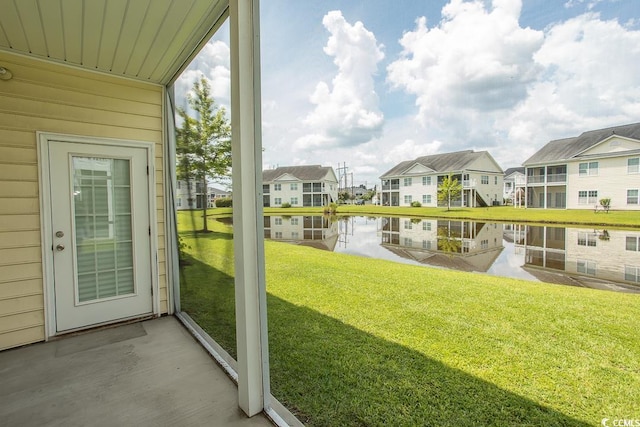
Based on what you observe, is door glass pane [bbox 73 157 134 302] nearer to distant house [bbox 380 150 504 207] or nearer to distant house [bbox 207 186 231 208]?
distant house [bbox 207 186 231 208]

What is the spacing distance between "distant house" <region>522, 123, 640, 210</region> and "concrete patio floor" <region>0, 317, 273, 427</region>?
1897mm

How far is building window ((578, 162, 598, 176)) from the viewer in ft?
4.04

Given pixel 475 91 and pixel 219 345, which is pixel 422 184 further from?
pixel 219 345

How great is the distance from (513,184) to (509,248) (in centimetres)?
172

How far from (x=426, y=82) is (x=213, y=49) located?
63.0 inches

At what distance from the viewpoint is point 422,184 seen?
263cm

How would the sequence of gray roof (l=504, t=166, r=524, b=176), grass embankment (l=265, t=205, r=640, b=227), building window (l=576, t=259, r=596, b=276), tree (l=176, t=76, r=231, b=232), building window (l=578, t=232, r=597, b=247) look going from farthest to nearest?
1. tree (l=176, t=76, r=231, b=232)
2. building window (l=576, t=259, r=596, b=276)
3. gray roof (l=504, t=166, r=524, b=176)
4. building window (l=578, t=232, r=597, b=247)
5. grass embankment (l=265, t=205, r=640, b=227)

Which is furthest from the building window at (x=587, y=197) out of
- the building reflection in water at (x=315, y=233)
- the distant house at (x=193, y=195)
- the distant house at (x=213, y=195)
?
the building reflection in water at (x=315, y=233)

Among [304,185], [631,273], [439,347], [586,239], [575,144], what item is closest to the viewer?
[575,144]

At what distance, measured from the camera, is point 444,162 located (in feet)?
7.66

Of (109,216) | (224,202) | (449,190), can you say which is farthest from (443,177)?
(109,216)

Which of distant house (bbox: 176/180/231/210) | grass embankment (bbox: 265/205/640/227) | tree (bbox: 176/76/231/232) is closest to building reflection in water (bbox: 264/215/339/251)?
grass embankment (bbox: 265/205/640/227)

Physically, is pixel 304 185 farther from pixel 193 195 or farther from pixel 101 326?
pixel 101 326

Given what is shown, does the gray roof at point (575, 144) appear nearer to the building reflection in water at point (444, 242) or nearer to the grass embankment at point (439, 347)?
the building reflection in water at point (444, 242)
